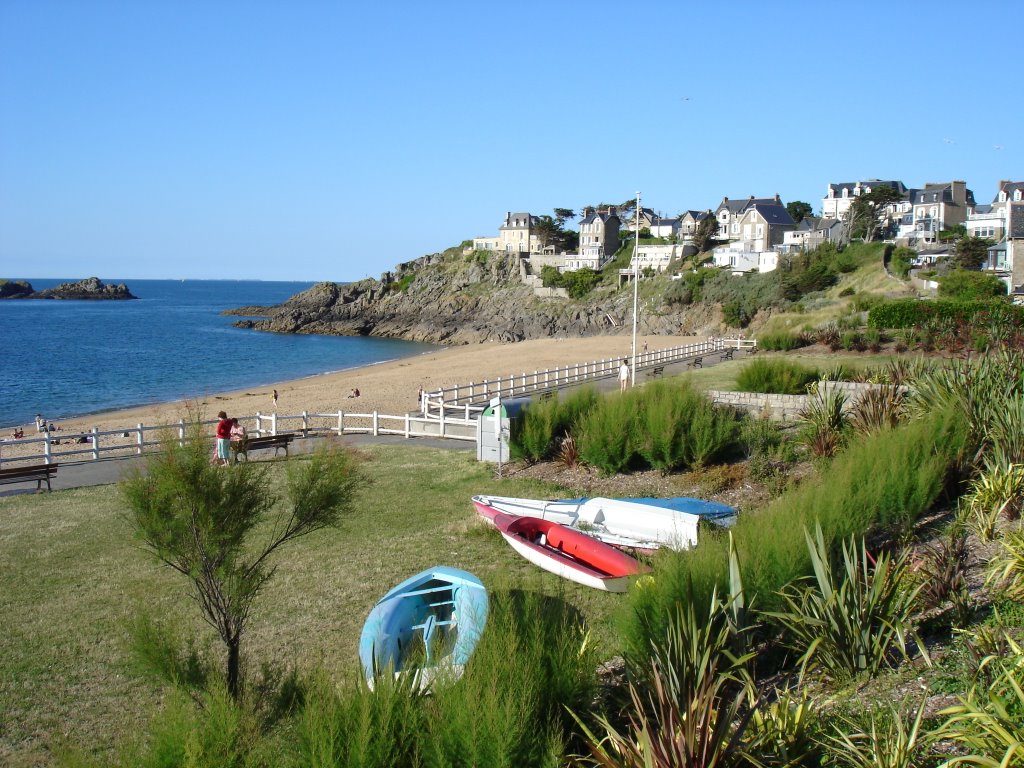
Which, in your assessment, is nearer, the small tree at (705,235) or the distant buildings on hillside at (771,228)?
the distant buildings on hillside at (771,228)

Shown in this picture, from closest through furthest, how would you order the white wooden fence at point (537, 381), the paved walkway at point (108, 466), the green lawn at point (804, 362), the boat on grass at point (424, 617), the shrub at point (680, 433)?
1. the boat on grass at point (424, 617)
2. the shrub at point (680, 433)
3. the paved walkway at point (108, 466)
4. the white wooden fence at point (537, 381)
5. the green lawn at point (804, 362)

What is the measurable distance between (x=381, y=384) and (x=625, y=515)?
3661 centimetres

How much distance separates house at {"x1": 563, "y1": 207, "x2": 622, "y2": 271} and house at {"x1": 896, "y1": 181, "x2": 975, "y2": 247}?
3720 centimetres

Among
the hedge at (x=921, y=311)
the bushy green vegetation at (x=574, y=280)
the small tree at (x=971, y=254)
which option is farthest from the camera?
the bushy green vegetation at (x=574, y=280)

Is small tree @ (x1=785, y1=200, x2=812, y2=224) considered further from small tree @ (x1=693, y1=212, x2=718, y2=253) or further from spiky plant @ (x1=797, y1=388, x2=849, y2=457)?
spiky plant @ (x1=797, y1=388, x2=849, y2=457)

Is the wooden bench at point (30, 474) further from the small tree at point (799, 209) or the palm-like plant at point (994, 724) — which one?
the small tree at point (799, 209)

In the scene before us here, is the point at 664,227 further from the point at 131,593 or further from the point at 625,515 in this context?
the point at 131,593

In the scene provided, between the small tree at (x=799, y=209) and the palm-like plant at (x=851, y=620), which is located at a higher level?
the small tree at (x=799, y=209)

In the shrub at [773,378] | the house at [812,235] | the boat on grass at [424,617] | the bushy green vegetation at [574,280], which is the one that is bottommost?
the boat on grass at [424,617]

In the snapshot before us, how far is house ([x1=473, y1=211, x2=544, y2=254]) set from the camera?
135125 millimetres

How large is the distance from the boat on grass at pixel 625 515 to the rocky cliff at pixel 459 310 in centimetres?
6825

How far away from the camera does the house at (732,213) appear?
111 m

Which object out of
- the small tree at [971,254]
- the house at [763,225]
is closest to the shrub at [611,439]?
the small tree at [971,254]

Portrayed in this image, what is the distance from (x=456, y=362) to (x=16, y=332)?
72852mm
